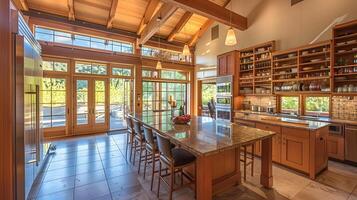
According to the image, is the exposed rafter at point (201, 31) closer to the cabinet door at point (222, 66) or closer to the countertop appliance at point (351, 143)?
the cabinet door at point (222, 66)

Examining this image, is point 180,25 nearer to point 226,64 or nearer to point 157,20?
point 157,20

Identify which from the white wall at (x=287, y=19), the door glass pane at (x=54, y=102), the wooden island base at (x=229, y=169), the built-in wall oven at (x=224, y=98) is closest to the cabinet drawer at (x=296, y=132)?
the wooden island base at (x=229, y=169)

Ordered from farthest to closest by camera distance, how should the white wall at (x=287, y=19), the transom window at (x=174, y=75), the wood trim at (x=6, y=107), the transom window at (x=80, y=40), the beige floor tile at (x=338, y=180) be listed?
1. the transom window at (x=174, y=75)
2. the transom window at (x=80, y=40)
3. the white wall at (x=287, y=19)
4. the beige floor tile at (x=338, y=180)
5. the wood trim at (x=6, y=107)

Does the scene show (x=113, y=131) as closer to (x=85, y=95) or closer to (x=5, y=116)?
(x=85, y=95)

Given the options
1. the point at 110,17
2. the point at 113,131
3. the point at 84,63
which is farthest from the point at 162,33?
the point at 113,131

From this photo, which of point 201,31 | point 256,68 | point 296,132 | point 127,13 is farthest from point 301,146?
point 201,31

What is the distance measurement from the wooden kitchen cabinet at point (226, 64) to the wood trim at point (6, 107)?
5.50 meters

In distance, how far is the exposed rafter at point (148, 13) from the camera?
601 centimetres

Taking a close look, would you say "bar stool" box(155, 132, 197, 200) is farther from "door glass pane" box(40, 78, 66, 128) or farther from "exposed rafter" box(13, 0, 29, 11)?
"exposed rafter" box(13, 0, 29, 11)

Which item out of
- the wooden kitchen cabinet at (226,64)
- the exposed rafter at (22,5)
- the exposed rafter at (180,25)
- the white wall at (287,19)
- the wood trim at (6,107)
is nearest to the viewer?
the wood trim at (6,107)

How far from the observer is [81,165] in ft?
11.5

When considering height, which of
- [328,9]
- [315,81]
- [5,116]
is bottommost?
[5,116]

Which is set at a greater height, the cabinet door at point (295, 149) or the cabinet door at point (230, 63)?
the cabinet door at point (230, 63)

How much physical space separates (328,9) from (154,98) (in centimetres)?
619
